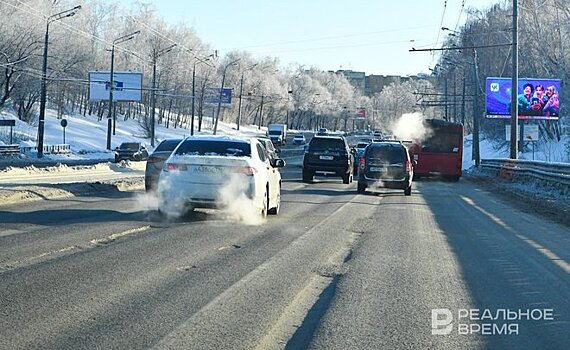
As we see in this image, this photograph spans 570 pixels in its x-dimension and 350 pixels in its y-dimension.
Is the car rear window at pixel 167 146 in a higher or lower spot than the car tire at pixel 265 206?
higher

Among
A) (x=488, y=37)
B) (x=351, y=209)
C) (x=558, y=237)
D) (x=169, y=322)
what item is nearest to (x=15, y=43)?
(x=488, y=37)

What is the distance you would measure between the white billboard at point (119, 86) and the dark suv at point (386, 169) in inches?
1965

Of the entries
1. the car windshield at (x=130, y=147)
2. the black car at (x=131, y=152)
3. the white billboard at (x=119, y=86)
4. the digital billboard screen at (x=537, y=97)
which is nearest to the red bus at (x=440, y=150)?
the digital billboard screen at (x=537, y=97)

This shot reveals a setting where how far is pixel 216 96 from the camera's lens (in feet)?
313

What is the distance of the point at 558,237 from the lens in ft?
48.1

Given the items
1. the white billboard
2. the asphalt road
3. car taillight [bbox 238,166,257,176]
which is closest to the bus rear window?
the asphalt road

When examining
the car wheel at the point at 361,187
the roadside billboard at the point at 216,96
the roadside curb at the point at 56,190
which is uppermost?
the roadside billboard at the point at 216,96

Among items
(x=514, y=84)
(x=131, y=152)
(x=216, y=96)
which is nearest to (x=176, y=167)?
(x=514, y=84)

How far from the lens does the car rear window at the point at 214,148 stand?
15359 mm

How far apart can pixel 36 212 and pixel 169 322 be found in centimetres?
991

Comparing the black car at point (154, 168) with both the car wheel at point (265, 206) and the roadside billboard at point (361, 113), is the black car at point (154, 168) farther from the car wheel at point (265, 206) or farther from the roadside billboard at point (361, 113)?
the roadside billboard at point (361, 113)

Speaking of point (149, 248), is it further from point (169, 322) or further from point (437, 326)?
point (437, 326)

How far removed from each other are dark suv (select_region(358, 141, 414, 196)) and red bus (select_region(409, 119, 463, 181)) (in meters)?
12.9

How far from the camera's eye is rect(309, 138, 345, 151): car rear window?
32344mm
